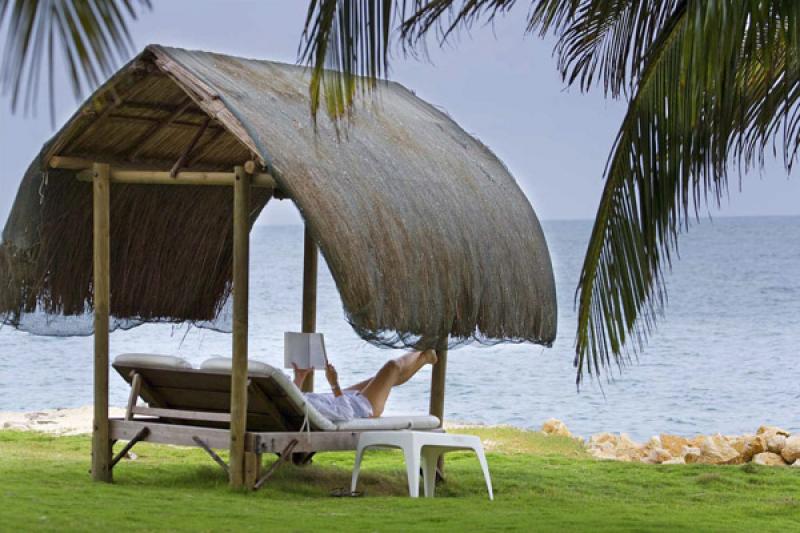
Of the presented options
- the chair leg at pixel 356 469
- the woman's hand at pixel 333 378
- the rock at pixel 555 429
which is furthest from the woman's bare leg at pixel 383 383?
the rock at pixel 555 429

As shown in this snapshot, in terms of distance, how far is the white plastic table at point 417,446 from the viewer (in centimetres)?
655

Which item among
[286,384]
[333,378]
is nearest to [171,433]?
[286,384]

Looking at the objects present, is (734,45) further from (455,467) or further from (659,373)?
(659,373)

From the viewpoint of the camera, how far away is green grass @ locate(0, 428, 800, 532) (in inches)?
208

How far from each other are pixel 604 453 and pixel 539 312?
12.0 feet

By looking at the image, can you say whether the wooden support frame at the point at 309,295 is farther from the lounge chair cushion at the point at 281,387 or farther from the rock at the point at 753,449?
the rock at the point at 753,449

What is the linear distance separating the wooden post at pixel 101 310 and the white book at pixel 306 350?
39.8 inches

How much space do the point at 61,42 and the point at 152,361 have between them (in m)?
4.77

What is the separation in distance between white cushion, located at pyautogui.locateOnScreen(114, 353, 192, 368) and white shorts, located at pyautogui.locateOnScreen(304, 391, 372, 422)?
646 millimetres

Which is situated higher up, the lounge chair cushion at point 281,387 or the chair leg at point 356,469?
the lounge chair cushion at point 281,387

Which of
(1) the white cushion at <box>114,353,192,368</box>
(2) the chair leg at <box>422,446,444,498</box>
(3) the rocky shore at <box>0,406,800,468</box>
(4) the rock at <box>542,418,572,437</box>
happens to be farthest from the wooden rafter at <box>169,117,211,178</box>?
(4) the rock at <box>542,418,572,437</box>

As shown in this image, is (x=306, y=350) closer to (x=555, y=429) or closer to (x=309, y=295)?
(x=309, y=295)

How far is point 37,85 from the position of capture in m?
2.14

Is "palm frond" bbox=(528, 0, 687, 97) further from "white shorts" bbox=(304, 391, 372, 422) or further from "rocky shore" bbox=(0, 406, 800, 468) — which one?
"rocky shore" bbox=(0, 406, 800, 468)
